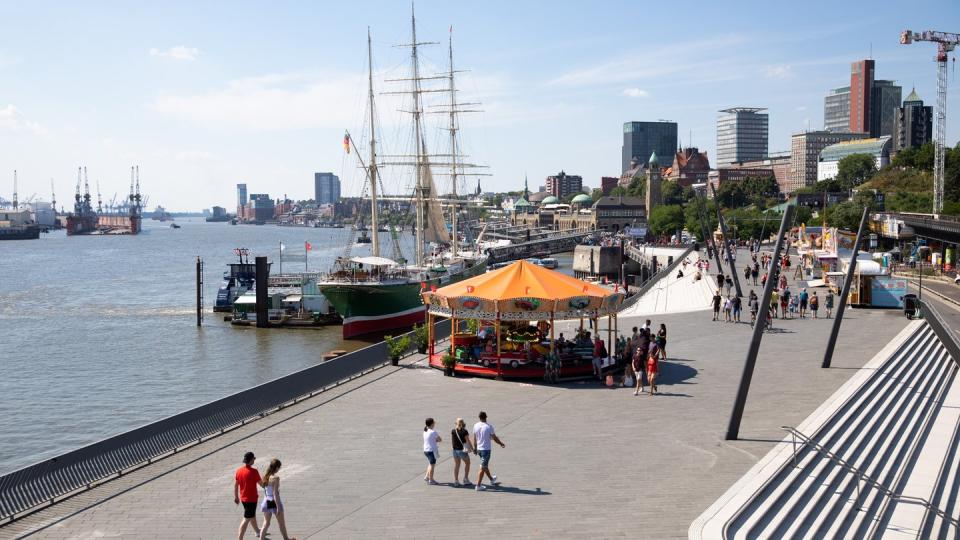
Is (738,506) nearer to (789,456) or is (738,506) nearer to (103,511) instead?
(789,456)

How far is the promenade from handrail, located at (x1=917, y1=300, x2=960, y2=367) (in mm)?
4675

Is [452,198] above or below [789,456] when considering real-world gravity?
above

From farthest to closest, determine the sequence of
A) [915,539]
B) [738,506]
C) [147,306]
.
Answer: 1. [147,306]
2. [915,539]
3. [738,506]

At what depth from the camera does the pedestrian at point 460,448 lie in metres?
14.2

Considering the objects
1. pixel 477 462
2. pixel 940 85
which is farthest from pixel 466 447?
pixel 940 85

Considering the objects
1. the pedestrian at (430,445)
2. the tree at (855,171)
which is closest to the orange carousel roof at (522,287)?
the pedestrian at (430,445)

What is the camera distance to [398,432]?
17984 mm

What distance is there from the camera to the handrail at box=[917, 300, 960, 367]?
26.8m

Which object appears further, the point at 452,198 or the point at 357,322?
the point at 452,198

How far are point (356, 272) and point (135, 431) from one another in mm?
36020

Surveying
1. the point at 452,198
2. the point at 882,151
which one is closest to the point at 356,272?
the point at 452,198

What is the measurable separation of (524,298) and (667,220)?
4743 inches

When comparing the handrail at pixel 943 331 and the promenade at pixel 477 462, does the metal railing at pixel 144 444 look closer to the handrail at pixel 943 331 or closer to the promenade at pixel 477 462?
the promenade at pixel 477 462

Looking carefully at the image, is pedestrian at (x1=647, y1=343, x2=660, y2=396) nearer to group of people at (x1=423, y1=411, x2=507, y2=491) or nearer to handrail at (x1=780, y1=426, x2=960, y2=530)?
handrail at (x1=780, y1=426, x2=960, y2=530)
